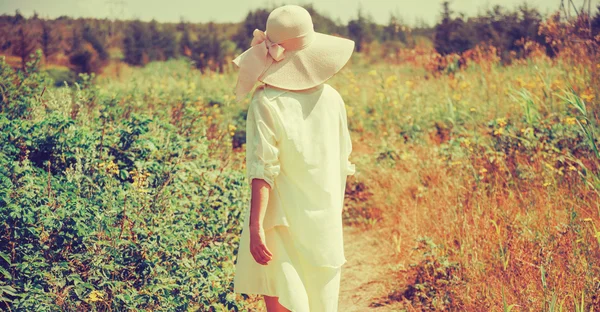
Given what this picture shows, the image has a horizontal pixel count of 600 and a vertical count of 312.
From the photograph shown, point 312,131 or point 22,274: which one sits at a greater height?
point 312,131

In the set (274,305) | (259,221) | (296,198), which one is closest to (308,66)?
(296,198)

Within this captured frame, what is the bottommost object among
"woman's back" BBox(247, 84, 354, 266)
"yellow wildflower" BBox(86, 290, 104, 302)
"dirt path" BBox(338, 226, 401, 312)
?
"dirt path" BBox(338, 226, 401, 312)

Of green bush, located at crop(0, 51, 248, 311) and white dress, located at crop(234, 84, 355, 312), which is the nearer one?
white dress, located at crop(234, 84, 355, 312)

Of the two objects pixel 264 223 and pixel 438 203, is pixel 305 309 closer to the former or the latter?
pixel 264 223

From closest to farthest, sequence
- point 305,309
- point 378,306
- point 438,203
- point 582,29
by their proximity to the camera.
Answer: point 305,309, point 378,306, point 438,203, point 582,29

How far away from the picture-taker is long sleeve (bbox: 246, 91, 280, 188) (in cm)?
238

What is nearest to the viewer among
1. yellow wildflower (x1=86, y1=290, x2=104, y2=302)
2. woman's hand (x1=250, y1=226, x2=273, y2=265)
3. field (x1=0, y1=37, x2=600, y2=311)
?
woman's hand (x1=250, y1=226, x2=273, y2=265)

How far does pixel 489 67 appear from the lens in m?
9.15

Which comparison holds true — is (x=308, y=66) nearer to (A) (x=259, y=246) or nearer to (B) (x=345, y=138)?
(B) (x=345, y=138)

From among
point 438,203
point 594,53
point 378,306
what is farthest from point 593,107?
point 378,306

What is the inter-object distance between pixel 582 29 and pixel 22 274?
4.73 m

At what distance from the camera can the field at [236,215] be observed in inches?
112

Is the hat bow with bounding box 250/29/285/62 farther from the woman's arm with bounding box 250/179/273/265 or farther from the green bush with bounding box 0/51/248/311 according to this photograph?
the green bush with bounding box 0/51/248/311

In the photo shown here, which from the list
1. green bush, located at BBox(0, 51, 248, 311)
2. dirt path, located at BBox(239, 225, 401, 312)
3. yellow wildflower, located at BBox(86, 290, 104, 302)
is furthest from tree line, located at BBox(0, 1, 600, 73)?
yellow wildflower, located at BBox(86, 290, 104, 302)
